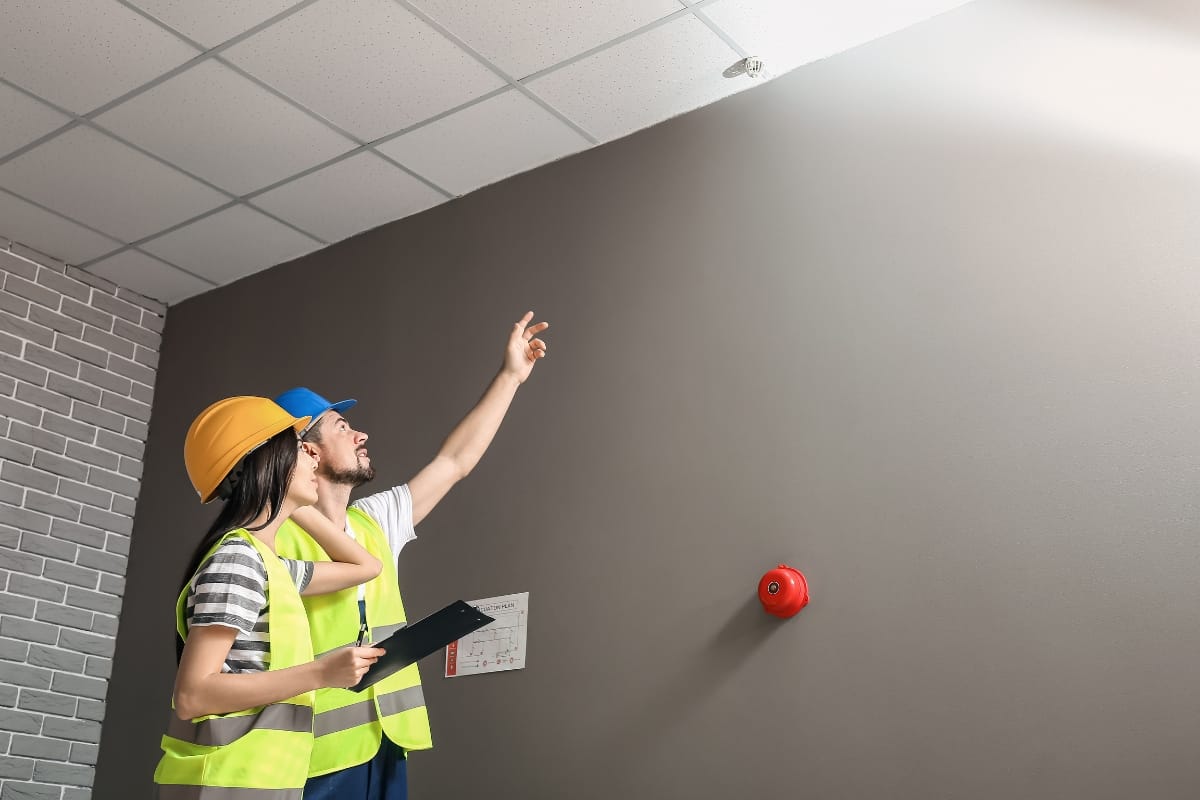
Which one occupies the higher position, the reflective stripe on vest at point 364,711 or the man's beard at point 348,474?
the man's beard at point 348,474

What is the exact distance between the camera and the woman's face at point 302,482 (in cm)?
215

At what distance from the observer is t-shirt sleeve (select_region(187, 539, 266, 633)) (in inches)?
74.8

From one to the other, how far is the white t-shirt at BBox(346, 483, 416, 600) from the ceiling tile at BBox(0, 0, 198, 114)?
4.67 feet

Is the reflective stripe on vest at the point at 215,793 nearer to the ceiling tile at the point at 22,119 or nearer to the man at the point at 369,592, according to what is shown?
the man at the point at 369,592

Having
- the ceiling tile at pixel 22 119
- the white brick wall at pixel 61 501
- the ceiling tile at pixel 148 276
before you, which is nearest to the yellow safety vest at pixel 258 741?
the ceiling tile at pixel 22 119

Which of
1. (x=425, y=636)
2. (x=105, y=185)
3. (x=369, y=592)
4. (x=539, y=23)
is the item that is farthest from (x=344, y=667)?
(x=105, y=185)

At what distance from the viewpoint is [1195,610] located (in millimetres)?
2244

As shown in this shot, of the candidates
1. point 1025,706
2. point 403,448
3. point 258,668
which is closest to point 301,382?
point 403,448

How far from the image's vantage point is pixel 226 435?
209 cm

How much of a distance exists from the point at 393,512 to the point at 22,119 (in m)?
1.91

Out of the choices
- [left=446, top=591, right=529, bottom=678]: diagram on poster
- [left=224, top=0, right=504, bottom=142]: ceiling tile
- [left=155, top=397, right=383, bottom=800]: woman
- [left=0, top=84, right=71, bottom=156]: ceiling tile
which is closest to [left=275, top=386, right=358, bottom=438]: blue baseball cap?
[left=155, top=397, right=383, bottom=800]: woman

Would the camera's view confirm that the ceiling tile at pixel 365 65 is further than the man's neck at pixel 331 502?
Yes

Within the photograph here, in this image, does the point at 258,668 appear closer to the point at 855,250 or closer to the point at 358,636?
the point at 358,636

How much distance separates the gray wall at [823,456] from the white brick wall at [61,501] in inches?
48.5
